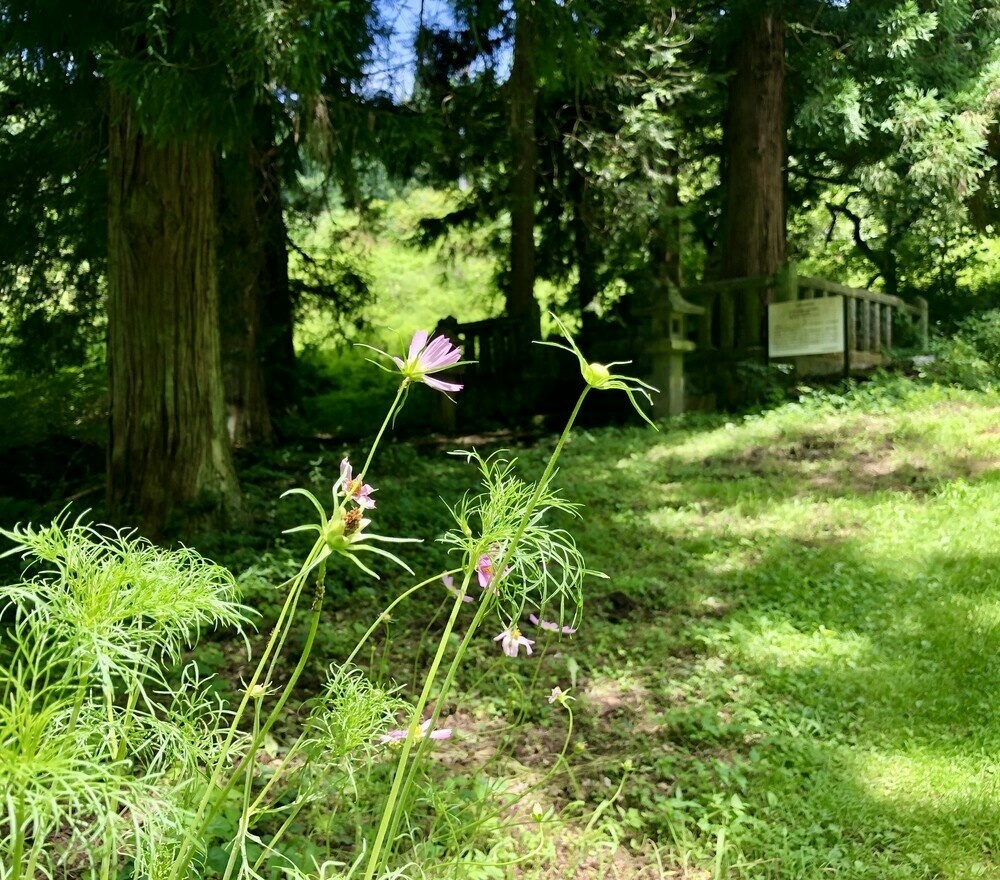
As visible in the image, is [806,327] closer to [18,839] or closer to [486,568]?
[486,568]

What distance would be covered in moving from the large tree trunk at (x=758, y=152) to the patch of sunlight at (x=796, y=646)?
6.04m

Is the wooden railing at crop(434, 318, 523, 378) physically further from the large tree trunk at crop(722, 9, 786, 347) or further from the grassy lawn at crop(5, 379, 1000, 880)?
the grassy lawn at crop(5, 379, 1000, 880)

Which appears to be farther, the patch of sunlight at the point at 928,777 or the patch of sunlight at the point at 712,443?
the patch of sunlight at the point at 712,443

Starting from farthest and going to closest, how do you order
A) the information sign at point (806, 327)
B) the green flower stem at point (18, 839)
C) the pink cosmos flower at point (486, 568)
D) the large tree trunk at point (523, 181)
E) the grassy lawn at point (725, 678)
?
the information sign at point (806, 327)
the large tree trunk at point (523, 181)
the grassy lawn at point (725, 678)
the pink cosmos flower at point (486, 568)
the green flower stem at point (18, 839)

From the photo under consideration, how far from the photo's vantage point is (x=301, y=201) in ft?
23.5

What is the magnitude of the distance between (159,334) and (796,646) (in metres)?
3.28

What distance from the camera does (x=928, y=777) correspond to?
8.09 feet

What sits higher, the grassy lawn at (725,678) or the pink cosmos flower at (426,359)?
the pink cosmos flower at (426,359)

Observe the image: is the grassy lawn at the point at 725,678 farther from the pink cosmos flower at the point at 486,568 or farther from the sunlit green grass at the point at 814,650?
the pink cosmos flower at the point at 486,568

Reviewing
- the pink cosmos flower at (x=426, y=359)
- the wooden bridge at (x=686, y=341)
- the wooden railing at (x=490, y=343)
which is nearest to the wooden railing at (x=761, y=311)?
the wooden bridge at (x=686, y=341)

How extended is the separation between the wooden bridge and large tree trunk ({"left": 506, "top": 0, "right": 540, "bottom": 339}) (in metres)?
0.35

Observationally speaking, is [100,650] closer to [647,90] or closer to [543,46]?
[543,46]

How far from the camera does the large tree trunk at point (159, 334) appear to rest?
14.2 feet

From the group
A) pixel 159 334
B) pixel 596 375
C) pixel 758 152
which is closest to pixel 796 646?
pixel 596 375
